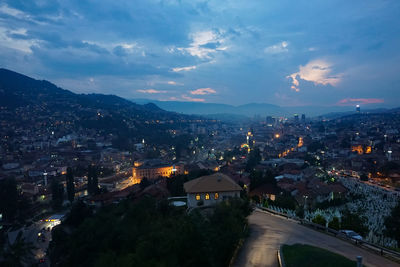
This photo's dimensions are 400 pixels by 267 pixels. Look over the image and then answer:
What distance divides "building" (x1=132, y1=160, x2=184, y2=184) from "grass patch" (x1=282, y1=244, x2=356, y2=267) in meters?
33.6

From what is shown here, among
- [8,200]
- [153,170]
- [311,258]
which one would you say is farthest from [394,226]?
[153,170]

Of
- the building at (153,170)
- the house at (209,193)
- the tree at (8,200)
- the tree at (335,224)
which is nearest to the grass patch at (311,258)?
the tree at (335,224)

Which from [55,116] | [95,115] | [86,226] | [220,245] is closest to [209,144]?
[95,115]

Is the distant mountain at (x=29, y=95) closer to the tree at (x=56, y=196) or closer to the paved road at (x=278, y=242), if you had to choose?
the tree at (x=56, y=196)

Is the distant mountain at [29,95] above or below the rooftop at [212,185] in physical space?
above

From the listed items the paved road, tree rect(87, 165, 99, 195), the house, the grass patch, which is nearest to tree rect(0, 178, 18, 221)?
tree rect(87, 165, 99, 195)

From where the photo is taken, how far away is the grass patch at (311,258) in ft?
22.5

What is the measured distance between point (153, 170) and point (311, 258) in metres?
37.8

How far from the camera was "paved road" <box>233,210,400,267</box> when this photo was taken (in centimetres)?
764

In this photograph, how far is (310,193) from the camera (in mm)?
23109

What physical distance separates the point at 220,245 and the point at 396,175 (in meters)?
34.0

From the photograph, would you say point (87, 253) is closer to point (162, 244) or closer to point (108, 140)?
point (162, 244)

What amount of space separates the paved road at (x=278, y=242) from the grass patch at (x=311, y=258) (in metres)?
A: 0.45

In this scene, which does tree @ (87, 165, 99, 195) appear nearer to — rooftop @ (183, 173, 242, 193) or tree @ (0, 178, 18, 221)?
tree @ (0, 178, 18, 221)
